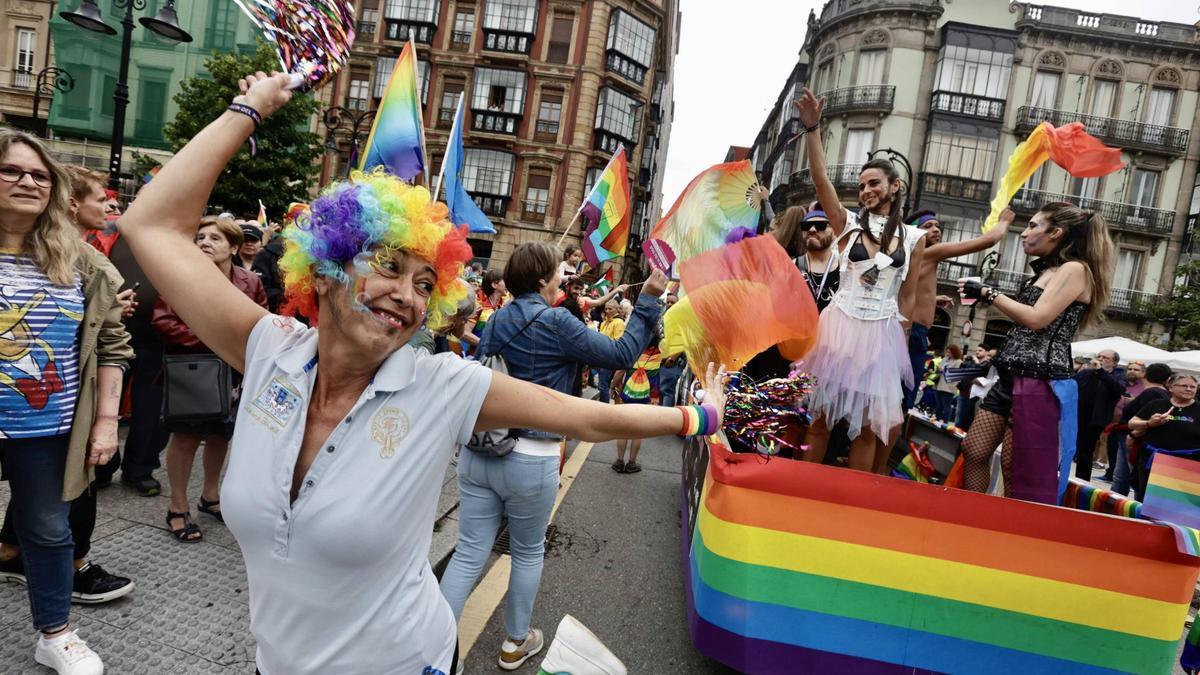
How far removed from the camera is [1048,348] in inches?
126

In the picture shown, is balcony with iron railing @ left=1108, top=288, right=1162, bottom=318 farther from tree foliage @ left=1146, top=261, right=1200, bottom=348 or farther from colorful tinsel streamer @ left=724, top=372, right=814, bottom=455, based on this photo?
colorful tinsel streamer @ left=724, top=372, right=814, bottom=455

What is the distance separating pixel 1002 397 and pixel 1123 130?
105 feet

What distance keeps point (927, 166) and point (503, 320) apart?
29.3m

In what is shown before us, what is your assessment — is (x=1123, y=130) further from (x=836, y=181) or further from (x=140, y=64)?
(x=140, y=64)

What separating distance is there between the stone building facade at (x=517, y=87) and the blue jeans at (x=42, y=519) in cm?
2726

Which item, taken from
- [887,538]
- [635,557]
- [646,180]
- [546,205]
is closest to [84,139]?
[546,205]

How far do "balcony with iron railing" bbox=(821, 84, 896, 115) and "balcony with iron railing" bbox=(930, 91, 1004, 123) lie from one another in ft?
6.22

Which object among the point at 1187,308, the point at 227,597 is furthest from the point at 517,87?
the point at 227,597

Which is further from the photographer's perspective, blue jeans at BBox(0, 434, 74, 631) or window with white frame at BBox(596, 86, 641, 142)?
window with white frame at BBox(596, 86, 641, 142)

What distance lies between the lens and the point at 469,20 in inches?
1170

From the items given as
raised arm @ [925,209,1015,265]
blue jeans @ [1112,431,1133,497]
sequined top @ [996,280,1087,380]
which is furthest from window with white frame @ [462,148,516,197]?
sequined top @ [996,280,1087,380]

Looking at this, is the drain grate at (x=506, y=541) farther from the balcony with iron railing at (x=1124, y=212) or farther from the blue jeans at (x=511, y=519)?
the balcony with iron railing at (x=1124, y=212)

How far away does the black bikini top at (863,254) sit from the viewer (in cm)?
333

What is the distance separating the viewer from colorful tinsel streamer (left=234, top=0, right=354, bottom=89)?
159 centimetres
